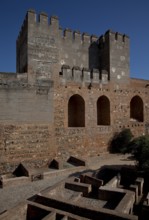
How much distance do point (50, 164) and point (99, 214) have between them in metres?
6.87

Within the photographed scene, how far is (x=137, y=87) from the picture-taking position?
54.5 feet

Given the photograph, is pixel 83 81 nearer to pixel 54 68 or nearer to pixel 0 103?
pixel 54 68

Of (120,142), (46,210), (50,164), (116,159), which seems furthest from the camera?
(120,142)

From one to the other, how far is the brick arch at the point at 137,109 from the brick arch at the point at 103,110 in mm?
3177

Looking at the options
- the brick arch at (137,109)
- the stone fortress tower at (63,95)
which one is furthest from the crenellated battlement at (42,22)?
the brick arch at (137,109)

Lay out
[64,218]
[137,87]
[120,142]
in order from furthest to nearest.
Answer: [137,87] → [120,142] → [64,218]

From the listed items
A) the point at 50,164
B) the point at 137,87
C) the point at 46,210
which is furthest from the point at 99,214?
the point at 137,87

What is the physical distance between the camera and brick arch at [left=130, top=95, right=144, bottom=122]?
17.2 metres

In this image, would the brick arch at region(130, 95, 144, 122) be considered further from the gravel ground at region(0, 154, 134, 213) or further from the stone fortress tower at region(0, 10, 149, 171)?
the gravel ground at region(0, 154, 134, 213)

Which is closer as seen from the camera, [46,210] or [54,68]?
[46,210]

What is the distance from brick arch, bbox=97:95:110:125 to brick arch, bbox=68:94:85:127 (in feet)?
6.37

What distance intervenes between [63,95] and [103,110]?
13.5 feet

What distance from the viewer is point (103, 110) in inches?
627

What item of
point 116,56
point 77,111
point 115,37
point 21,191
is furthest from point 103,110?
point 21,191
